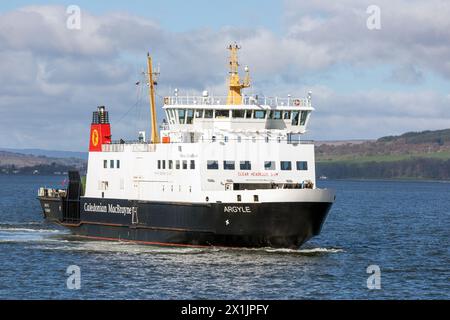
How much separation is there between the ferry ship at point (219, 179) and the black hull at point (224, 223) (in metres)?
0.04

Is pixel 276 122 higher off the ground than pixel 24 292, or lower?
higher

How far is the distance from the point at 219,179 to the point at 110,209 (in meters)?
8.11

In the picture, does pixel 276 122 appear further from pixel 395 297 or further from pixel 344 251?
pixel 395 297

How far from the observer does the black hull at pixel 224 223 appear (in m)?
42.5

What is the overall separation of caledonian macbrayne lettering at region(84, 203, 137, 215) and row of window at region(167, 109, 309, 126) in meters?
4.91

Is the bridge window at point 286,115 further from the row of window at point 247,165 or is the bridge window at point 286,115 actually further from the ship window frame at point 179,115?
the ship window frame at point 179,115

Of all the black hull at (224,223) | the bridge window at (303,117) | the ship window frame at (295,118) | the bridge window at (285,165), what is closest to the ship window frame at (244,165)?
the bridge window at (285,165)

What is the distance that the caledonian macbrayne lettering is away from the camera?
48.5 meters

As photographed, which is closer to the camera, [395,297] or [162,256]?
[395,297]

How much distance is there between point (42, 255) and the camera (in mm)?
45219

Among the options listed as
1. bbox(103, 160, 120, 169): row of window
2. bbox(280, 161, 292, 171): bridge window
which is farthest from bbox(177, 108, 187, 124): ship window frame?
bbox(280, 161, 292, 171): bridge window

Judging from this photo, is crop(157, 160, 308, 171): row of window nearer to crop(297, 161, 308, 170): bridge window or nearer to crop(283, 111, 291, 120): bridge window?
crop(297, 161, 308, 170): bridge window

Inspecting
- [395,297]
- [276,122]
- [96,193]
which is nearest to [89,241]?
[96,193]
